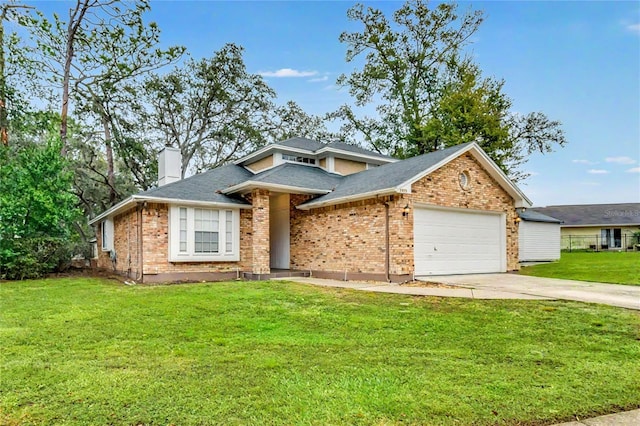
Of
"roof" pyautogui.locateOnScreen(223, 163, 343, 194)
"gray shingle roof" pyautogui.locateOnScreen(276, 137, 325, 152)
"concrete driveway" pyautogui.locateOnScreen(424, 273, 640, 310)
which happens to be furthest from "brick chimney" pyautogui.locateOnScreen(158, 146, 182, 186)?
"concrete driveway" pyautogui.locateOnScreen(424, 273, 640, 310)

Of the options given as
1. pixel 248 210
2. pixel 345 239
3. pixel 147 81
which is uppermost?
pixel 147 81

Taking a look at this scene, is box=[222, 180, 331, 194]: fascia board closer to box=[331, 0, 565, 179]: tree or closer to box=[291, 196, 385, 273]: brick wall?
box=[291, 196, 385, 273]: brick wall

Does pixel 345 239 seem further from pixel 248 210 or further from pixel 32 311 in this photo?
pixel 32 311

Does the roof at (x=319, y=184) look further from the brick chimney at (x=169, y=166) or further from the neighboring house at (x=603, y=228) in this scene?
the neighboring house at (x=603, y=228)

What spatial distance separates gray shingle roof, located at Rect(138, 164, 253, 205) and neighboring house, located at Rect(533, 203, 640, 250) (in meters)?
30.2

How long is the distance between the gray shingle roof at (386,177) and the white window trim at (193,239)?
110 inches

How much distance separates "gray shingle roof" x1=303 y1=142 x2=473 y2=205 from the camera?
1204cm

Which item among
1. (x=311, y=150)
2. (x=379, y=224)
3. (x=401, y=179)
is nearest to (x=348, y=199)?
(x=379, y=224)

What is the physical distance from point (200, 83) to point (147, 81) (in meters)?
3.30

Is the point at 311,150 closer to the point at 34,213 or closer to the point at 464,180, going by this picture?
the point at 464,180

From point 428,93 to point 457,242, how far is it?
1982 centimetres

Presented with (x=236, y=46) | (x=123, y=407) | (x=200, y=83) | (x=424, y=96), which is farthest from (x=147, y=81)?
(x=123, y=407)

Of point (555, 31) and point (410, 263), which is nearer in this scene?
point (410, 263)

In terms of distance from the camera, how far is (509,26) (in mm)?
14820
